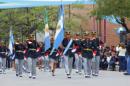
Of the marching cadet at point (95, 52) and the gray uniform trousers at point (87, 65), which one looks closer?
the gray uniform trousers at point (87, 65)

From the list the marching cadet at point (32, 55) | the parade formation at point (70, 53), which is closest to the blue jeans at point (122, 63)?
the parade formation at point (70, 53)

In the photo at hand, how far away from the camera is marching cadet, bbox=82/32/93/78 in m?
23.9

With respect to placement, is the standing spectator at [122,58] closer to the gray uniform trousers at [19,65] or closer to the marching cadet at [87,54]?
the marching cadet at [87,54]

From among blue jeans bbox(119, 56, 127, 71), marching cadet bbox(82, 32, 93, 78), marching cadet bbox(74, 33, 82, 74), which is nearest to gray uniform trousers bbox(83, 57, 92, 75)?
marching cadet bbox(82, 32, 93, 78)

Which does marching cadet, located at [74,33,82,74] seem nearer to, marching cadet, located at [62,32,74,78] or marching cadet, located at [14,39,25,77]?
marching cadet, located at [62,32,74,78]

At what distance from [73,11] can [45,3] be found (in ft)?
54.5

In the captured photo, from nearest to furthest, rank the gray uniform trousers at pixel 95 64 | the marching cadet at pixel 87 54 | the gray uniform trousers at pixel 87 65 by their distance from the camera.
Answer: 1. the marching cadet at pixel 87 54
2. the gray uniform trousers at pixel 87 65
3. the gray uniform trousers at pixel 95 64

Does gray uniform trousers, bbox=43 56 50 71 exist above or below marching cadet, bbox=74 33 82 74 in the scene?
below

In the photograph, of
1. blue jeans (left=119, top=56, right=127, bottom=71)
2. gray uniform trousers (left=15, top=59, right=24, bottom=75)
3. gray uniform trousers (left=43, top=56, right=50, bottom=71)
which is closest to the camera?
gray uniform trousers (left=15, top=59, right=24, bottom=75)

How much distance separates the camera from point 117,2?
3161 cm

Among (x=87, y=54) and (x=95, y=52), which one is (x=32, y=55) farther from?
(x=95, y=52)

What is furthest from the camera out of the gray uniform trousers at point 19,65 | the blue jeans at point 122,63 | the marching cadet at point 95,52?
the blue jeans at point 122,63

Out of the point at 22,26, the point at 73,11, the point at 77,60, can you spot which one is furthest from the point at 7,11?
the point at 77,60

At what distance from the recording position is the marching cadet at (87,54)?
23938 mm
